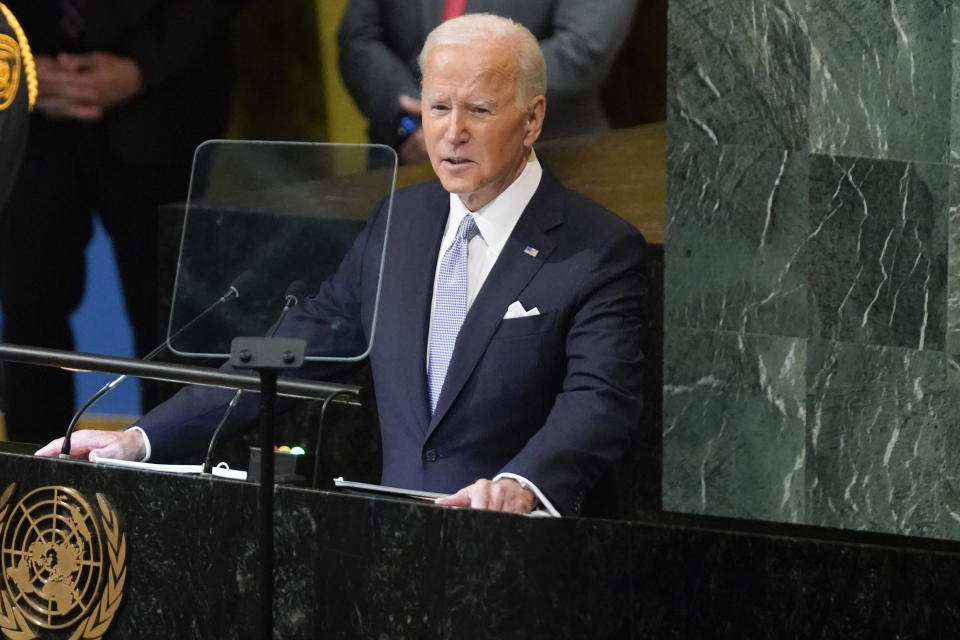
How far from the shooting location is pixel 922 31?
192 inches

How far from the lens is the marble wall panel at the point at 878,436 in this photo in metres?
4.89

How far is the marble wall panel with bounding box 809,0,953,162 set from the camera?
4.88m

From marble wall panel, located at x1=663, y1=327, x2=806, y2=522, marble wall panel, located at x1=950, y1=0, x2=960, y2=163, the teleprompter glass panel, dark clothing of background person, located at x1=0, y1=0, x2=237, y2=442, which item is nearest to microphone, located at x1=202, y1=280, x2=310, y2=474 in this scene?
the teleprompter glass panel

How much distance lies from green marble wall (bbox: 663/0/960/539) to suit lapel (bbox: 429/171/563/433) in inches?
51.4

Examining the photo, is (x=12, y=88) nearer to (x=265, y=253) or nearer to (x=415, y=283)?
(x=265, y=253)

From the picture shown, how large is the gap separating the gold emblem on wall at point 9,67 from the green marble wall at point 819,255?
6.10ft

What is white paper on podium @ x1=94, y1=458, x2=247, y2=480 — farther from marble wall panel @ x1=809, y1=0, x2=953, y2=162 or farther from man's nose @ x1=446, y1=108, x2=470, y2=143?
marble wall panel @ x1=809, y1=0, x2=953, y2=162

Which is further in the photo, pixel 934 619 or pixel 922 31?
pixel 922 31

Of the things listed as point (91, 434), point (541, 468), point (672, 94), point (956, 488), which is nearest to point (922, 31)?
point (672, 94)

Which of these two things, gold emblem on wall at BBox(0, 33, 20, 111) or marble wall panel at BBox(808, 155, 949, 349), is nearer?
gold emblem on wall at BBox(0, 33, 20, 111)

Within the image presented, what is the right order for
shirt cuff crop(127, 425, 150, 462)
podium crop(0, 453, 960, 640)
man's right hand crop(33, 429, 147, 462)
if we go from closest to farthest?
1. podium crop(0, 453, 960, 640)
2. man's right hand crop(33, 429, 147, 462)
3. shirt cuff crop(127, 425, 150, 462)

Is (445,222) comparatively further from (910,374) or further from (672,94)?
(910,374)

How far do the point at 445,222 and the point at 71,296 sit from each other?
2.29 m

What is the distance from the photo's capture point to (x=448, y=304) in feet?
12.2
